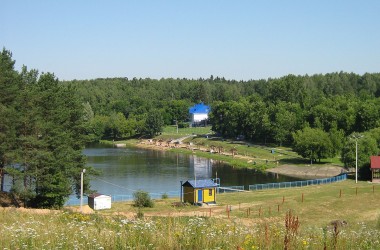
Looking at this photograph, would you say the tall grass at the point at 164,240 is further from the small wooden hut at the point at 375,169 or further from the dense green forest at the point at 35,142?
the small wooden hut at the point at 375,169

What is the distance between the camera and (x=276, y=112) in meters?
A: 101

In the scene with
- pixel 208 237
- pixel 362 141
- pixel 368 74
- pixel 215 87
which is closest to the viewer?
pixel 208 237

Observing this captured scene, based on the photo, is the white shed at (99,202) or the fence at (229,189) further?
the fence at (229,189)

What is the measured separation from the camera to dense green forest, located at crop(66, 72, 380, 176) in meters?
78.6

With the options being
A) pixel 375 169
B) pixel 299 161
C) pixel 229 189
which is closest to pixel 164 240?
pixel 229 189

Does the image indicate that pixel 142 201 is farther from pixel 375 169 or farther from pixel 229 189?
pixel 375 169

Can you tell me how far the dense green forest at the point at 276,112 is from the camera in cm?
7862

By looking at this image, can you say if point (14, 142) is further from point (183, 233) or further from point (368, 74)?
point (368, 74)

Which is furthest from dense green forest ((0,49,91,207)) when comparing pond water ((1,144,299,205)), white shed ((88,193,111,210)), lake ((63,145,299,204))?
lake ((63,145,299,204))

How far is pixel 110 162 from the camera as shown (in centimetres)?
7969

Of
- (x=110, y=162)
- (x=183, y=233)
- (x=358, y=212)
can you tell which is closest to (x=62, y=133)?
(x=358, y=212)

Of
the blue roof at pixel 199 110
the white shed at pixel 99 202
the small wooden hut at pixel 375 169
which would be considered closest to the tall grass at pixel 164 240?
the white shed at pixel 99 202

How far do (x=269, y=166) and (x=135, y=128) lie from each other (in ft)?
193

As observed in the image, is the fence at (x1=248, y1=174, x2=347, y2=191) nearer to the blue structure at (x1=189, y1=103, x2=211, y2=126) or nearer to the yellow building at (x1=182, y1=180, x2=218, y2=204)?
the yellow building at (x1=182, y1=180, x2=218, y2=204)
